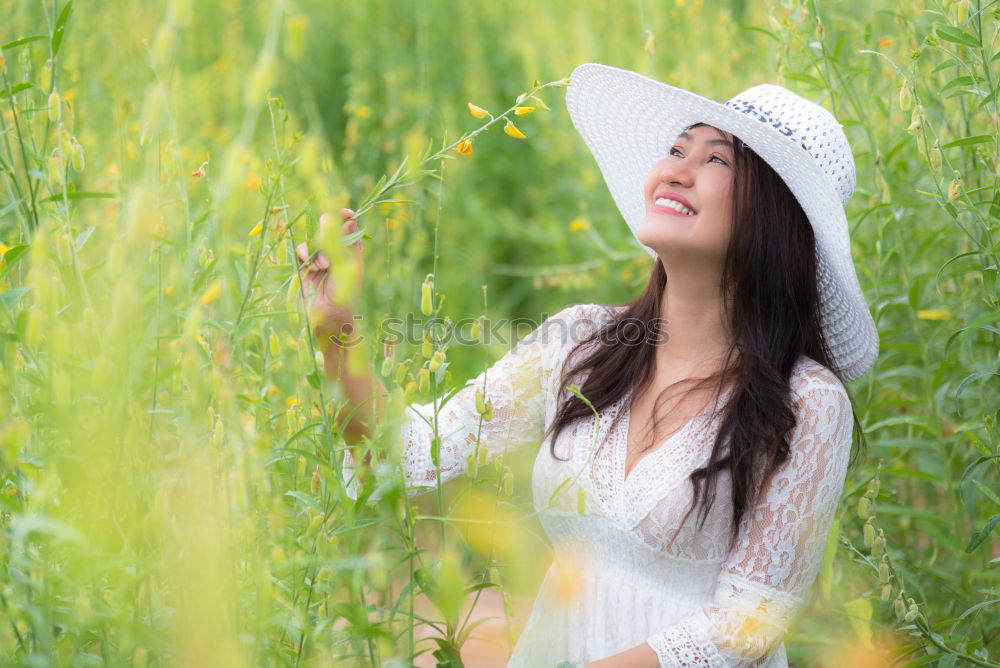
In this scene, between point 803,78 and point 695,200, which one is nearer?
point 695,200

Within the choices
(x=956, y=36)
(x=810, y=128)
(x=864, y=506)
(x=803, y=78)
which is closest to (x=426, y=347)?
(x=864, y=506)

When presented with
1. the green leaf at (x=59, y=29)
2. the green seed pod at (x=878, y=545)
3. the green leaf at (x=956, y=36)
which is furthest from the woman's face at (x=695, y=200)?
the green leaf at (x=59, y=29)

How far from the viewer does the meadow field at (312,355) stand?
83 centimetres

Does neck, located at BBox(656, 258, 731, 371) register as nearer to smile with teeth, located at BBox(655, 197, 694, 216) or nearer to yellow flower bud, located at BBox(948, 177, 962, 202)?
smile with teeth, located at BBox(655, 197, 694, 216)

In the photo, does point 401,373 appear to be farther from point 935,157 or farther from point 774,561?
point 935,157

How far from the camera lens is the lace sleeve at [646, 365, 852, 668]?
1442 millimetres

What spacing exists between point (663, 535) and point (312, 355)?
2.31ft

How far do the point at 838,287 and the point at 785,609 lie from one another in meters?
Result: 0.52

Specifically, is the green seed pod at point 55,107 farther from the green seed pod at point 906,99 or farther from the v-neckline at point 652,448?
the green seed pod at point 906,99

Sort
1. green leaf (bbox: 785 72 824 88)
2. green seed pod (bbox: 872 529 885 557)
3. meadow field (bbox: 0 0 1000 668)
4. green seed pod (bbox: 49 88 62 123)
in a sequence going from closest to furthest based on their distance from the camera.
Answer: meadow field (bbox: 0 0 1000 668) < green seed pod (bbox: 49 88 62 123) < green seed pod (bbox: 872 529 885 557) < green leaf (bbox: 785 72 824 88)

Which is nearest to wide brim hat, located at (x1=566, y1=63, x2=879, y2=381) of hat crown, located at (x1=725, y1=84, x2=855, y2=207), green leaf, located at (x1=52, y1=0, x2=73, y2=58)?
hat crown, located at (x1=725, y1=84, x2=855, y2=207)

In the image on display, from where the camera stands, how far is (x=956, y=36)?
4.75ft

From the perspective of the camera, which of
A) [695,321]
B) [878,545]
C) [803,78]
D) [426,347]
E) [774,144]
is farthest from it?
[803,78]

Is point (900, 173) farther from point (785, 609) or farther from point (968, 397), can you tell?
point (785, 609)
